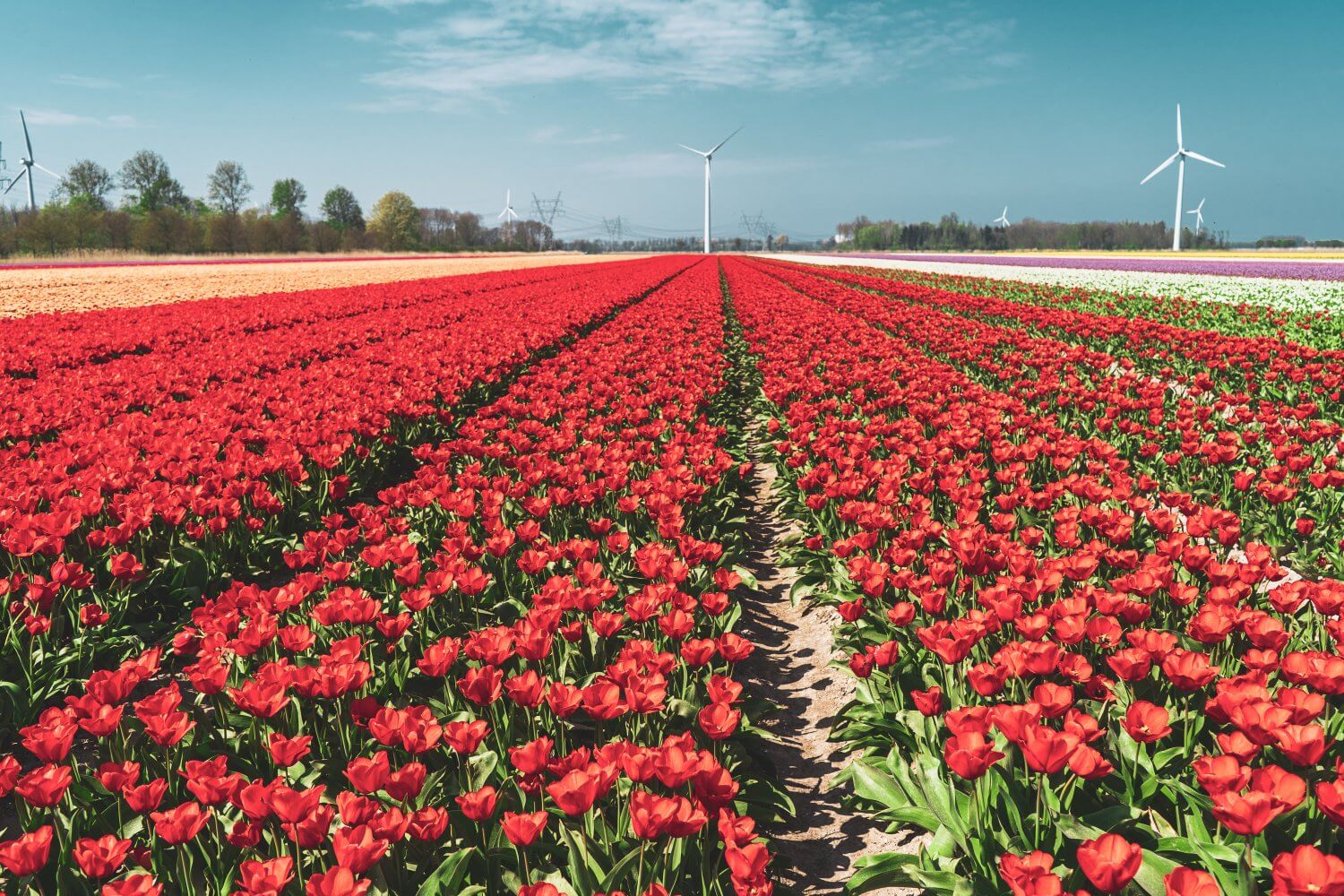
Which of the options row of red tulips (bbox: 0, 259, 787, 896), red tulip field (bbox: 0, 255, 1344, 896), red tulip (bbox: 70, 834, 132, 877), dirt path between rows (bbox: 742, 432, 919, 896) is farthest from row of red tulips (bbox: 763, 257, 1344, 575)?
red tulip (bbox: 70, 834, 132, 877)

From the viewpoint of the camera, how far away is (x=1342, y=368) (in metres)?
9.30

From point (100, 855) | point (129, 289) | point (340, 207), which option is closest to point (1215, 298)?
point (100, 855)

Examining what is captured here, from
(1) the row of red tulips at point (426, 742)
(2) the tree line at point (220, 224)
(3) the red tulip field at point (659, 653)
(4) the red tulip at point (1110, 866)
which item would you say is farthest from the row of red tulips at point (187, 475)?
(2) the tree line at point (220, 224)

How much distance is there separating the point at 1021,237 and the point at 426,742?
191138mm

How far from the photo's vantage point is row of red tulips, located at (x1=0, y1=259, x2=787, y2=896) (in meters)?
2.25

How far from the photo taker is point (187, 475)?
563 centimetres

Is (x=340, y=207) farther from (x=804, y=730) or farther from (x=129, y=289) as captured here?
(x=804, y=730)

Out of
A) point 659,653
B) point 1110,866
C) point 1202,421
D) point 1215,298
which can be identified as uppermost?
point 1215,298

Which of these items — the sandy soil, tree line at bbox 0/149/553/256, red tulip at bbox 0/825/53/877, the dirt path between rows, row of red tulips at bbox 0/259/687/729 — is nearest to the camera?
red tulip at bbox 0/825/53/877

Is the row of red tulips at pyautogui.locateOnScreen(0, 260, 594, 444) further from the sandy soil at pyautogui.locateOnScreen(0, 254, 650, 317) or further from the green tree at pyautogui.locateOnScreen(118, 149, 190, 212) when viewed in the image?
the green tree at pyautogui.locateOnScreen(118, 149, 190, 212)

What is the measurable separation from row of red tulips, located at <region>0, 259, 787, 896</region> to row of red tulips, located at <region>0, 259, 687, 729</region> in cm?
36

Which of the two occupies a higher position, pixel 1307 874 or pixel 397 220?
pixel 397 220

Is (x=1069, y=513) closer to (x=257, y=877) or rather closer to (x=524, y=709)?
(x=524, y=709)

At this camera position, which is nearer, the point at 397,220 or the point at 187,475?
the point at 187,475
